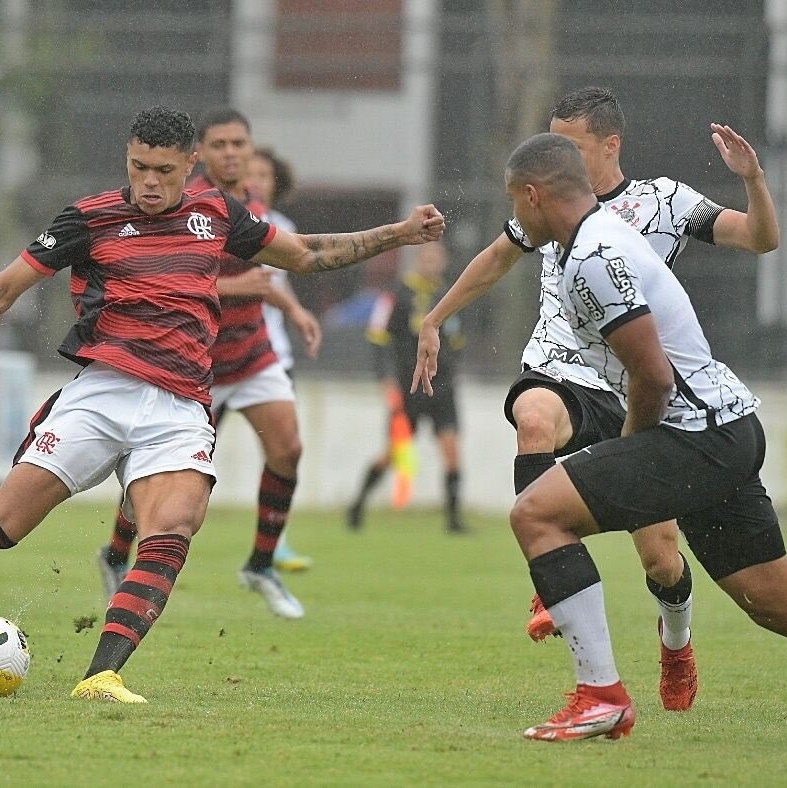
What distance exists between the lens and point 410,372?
14.7 meters

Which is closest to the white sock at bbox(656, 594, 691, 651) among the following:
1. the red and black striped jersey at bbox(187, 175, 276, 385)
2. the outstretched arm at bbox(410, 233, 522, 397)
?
the outstretched arm at bbox(410, 233, 522, 397)

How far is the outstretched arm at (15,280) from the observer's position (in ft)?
19.4

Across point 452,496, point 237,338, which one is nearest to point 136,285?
point 237,338

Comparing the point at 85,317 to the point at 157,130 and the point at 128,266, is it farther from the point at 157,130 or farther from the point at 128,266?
the point at 157,130

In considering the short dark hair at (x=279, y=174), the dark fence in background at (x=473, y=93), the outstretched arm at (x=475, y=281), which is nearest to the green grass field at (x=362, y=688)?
the outstretched arm at (x=475, y=281)

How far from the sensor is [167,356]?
598cm

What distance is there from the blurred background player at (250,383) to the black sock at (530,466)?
2369 millimetres

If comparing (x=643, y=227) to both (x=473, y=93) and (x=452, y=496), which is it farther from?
(x=473, y=93)

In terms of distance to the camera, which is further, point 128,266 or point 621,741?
point 128,266

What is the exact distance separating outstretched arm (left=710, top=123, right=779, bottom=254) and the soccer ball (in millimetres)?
3026

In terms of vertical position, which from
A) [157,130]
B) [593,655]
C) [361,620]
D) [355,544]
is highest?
[157,130]

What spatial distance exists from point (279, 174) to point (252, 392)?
6.10 ft

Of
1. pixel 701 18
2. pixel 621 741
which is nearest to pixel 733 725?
pixel 621 741

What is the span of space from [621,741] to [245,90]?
12.5m
